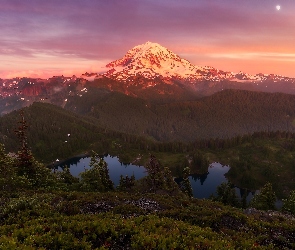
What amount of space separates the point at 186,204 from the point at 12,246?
30077mm

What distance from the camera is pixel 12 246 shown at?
1408 cm

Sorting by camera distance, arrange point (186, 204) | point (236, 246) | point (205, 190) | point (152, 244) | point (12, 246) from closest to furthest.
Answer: point (12, 246), point (152, 244), point (236, 246), point (186, 204), point (205, 190)

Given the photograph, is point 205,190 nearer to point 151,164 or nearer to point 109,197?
point 151,164

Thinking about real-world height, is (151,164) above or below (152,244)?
below

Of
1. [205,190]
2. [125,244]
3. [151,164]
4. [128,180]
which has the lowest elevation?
[205,190]

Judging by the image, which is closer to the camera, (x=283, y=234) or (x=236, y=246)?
(x=236, y=246)

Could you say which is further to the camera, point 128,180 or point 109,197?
point 128,180

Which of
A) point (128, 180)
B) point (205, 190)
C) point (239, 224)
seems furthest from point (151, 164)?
point (205, 190)

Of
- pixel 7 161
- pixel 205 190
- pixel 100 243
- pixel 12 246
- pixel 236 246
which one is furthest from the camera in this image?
pixel 205 190

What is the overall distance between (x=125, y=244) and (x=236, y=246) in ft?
31.5

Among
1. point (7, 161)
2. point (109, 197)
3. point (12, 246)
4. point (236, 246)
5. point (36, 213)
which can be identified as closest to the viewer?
point (12, 246)

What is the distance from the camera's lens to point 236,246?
66.0 feet

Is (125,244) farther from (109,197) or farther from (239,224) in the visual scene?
(109,197)

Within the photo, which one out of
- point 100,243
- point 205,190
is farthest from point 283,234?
point 205,190
